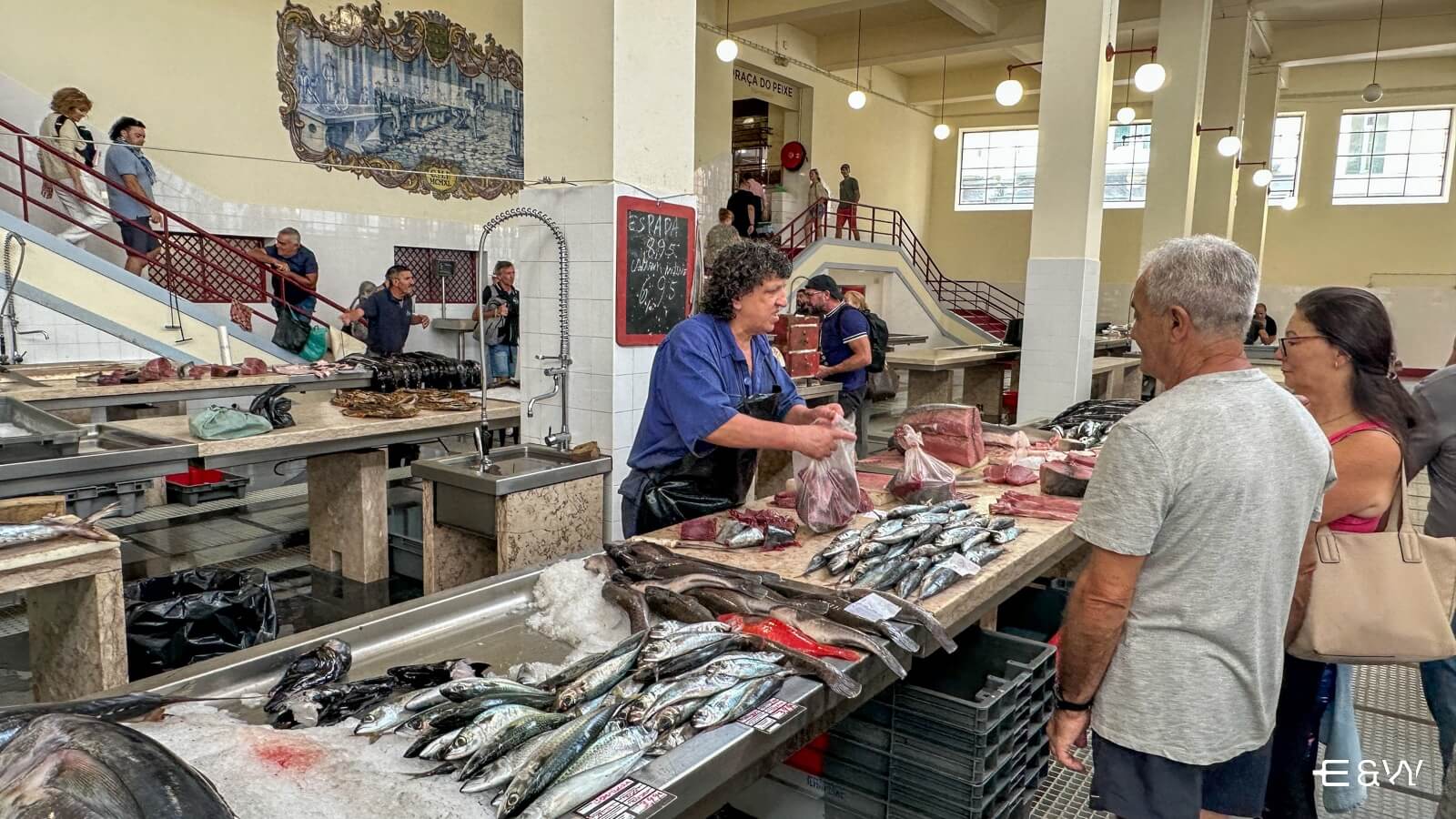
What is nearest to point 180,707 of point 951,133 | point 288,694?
point 288,694

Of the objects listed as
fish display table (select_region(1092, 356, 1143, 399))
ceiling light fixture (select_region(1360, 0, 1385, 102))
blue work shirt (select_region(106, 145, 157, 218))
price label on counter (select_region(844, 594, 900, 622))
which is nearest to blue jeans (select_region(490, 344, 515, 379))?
blue work shirt (select_region(106, 145, 157, 218))

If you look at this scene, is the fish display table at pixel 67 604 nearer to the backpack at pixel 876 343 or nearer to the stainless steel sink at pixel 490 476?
the stainless steel sink at pixel 490 476

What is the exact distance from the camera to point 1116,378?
1192 centimetres

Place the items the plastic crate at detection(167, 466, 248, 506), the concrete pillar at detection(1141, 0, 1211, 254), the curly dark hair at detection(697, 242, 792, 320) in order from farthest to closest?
the concrete pillar at detection(1141, 0, 1211, 254), the plastic crate at detection(167, 466, 248, 506), the curly dark hair at detection(697, 242, 792, 320)

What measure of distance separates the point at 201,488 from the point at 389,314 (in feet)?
8.17

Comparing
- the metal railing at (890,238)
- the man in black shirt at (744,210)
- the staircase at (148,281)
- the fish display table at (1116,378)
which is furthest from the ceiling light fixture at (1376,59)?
the staircase at (148,281)

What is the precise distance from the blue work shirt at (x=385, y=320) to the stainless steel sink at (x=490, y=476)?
4.71 metres

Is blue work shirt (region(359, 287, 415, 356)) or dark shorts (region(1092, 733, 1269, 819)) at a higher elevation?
blue work shirt (region(359, 287, 415, 356))

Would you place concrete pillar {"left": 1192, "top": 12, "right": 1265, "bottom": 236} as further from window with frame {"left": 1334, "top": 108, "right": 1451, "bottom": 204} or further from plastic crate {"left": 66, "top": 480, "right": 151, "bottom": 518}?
plastic crate {"left": 66, "top": 480, "right": 151, "bottom": 518}

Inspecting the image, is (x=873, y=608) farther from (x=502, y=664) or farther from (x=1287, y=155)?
(x=1287, y=155)

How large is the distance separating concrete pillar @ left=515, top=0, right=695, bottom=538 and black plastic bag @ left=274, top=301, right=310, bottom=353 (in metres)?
6.29

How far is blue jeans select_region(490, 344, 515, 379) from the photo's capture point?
1026cm

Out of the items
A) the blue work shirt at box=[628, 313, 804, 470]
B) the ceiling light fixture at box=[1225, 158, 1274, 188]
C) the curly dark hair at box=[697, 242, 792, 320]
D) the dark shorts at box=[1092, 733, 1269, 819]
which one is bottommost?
the dark shorts at box=[1092, 733, 1269, 819]

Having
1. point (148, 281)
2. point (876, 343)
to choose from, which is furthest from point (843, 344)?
point (148, 281)
